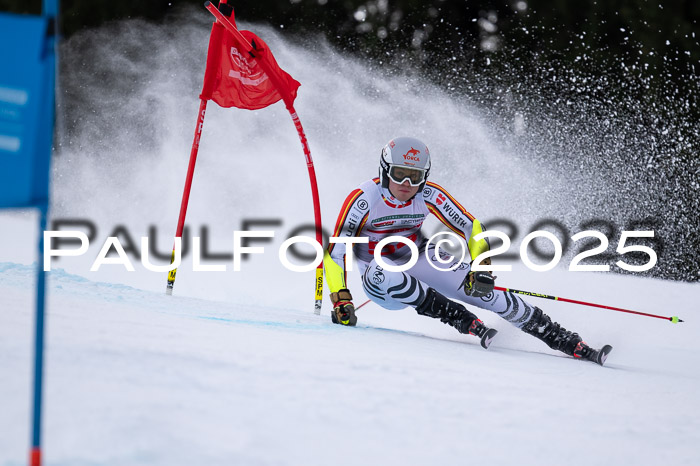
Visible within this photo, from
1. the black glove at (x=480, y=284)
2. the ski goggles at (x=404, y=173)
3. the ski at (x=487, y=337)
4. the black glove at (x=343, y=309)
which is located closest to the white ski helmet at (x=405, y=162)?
the ski goggles at (x=404, y=173)

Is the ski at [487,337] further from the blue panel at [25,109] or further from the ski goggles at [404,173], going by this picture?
the blue panel at [25,109]

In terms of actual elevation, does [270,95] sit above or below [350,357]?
above

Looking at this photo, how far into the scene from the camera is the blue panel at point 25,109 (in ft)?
5.35

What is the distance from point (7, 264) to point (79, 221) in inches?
281

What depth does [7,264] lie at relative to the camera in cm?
503

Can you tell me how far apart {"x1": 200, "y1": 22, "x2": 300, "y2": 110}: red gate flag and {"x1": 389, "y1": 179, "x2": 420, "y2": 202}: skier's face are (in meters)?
1.79

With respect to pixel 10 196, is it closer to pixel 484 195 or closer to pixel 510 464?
pixel 510 464

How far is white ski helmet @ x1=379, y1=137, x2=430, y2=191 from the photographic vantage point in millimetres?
4328

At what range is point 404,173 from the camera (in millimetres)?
4344

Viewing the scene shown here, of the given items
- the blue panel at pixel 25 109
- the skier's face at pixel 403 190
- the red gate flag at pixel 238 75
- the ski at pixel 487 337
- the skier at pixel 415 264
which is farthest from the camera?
the red gate flag at pixel 238 75

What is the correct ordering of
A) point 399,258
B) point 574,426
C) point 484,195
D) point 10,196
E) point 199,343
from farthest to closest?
point 484,195 → point 399,258 → point 199,343 → point 574,426 → point 10,196

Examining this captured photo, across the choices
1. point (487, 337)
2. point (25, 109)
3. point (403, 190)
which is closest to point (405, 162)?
point (403, 190)

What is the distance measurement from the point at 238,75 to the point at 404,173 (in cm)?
204

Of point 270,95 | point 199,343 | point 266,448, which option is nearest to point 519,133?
point 270,95
